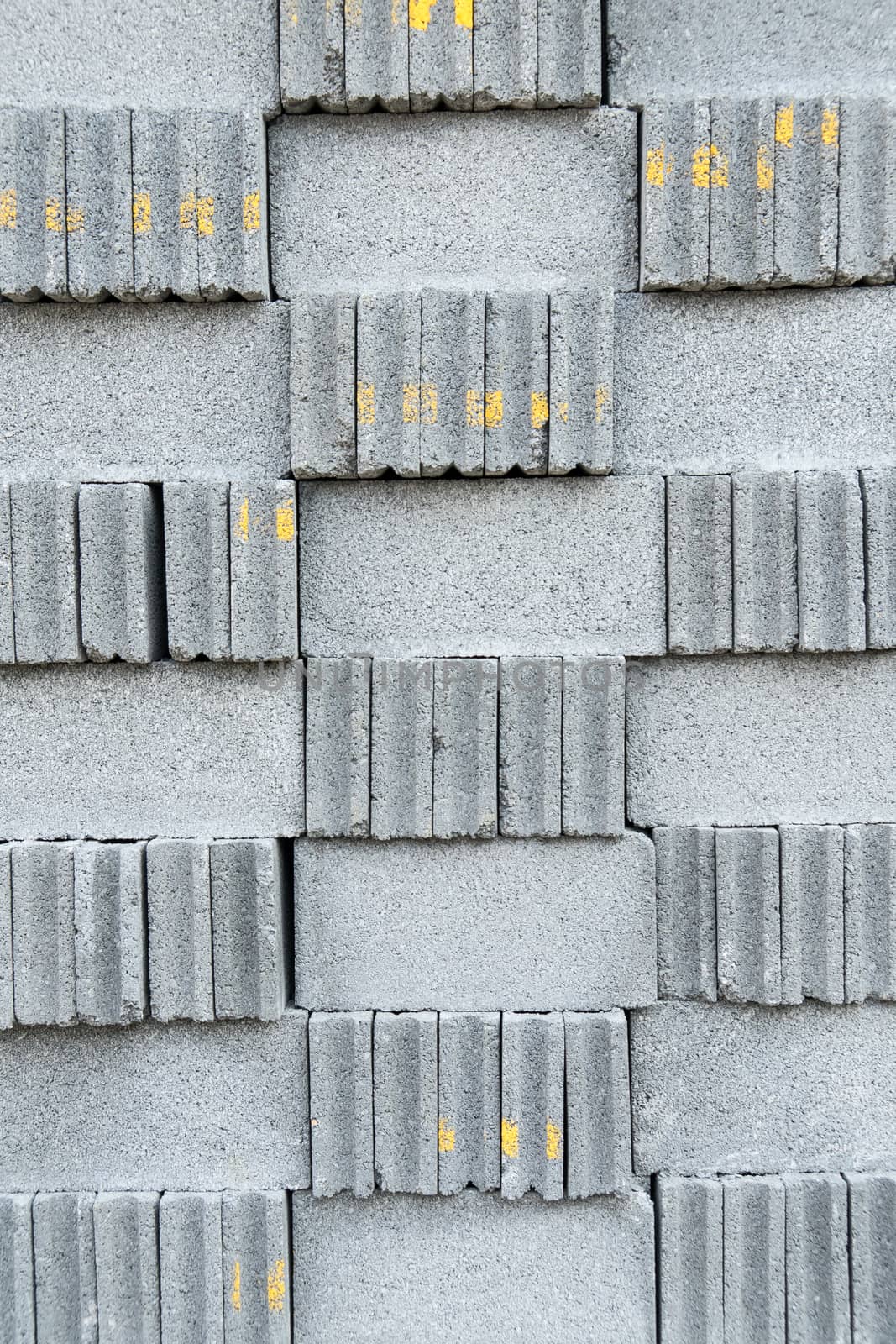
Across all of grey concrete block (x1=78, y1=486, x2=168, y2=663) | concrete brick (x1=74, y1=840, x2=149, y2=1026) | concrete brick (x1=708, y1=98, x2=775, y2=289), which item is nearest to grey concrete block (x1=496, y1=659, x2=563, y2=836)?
grey concrete block (x1=78, y1=486, x2=168, y2=663)

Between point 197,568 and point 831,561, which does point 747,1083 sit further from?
point 197,568

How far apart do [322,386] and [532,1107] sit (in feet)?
5.91

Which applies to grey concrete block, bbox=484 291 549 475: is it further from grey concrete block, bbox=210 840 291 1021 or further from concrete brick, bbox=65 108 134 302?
grey concrete block, bbox=210 840 291 1021

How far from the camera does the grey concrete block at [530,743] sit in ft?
6.95

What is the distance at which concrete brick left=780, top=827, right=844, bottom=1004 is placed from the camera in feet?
7.07

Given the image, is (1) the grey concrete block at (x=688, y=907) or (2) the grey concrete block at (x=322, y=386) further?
(1) the grey concrete block at (x=688, y=907)

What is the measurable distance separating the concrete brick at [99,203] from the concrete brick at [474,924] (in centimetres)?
145

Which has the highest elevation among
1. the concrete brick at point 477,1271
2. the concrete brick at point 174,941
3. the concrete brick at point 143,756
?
the concrete brick at point 143,756

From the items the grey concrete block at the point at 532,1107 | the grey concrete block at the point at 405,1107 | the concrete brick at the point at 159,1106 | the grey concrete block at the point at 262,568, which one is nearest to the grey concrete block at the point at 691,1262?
the grey concrete block at the point at 532,1107

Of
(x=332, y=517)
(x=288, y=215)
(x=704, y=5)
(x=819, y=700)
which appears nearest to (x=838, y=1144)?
(x=819, y=700)

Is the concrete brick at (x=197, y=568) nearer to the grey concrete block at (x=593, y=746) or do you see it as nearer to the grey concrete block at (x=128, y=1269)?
the grey concrete block at (x=593, y=746)

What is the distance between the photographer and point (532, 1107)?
2.14 meters

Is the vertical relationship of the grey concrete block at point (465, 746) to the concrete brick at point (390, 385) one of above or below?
below

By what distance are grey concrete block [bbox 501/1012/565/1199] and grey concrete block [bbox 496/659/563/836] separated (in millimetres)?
501
